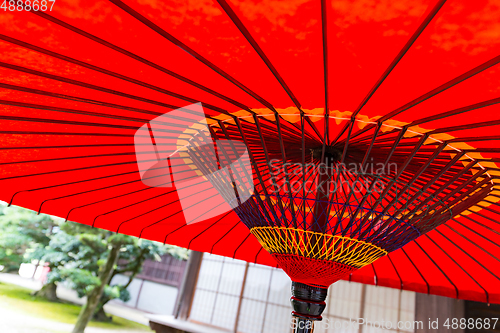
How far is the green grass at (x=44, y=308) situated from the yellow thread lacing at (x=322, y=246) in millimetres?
10469

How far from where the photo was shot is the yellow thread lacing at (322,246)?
1149 millimetres

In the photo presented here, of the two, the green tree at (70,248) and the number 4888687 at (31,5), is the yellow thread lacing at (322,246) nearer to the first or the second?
the number 4888687 at (31,5)

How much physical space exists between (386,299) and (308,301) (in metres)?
5.06

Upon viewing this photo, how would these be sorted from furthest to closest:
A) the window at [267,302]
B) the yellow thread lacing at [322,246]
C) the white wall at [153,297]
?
1. the white wall at [153,297]
2. the window at [267,302]
3. the yellow thread lacing at [322,246]

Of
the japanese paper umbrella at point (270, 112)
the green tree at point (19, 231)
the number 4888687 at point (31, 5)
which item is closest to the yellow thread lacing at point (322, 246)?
the japanese paper umbrella at point (270, 112)

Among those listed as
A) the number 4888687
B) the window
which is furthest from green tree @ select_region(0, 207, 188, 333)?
the number 4888687

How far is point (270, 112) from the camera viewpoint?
1059 mm

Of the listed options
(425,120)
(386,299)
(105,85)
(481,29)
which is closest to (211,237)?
(105,85)

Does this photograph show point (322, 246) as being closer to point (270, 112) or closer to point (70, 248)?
point (270, 112)

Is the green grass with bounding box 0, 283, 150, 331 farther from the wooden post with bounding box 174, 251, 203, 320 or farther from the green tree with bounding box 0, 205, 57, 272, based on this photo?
the wooden post with bounding box 174, 251, 203, 320

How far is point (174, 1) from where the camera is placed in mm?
705

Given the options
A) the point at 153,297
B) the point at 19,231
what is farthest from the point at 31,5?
the point at 153,297

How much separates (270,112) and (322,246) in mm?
491

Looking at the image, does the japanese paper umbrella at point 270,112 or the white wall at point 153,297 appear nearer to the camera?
the japanese paper umbrella at point 270,112
